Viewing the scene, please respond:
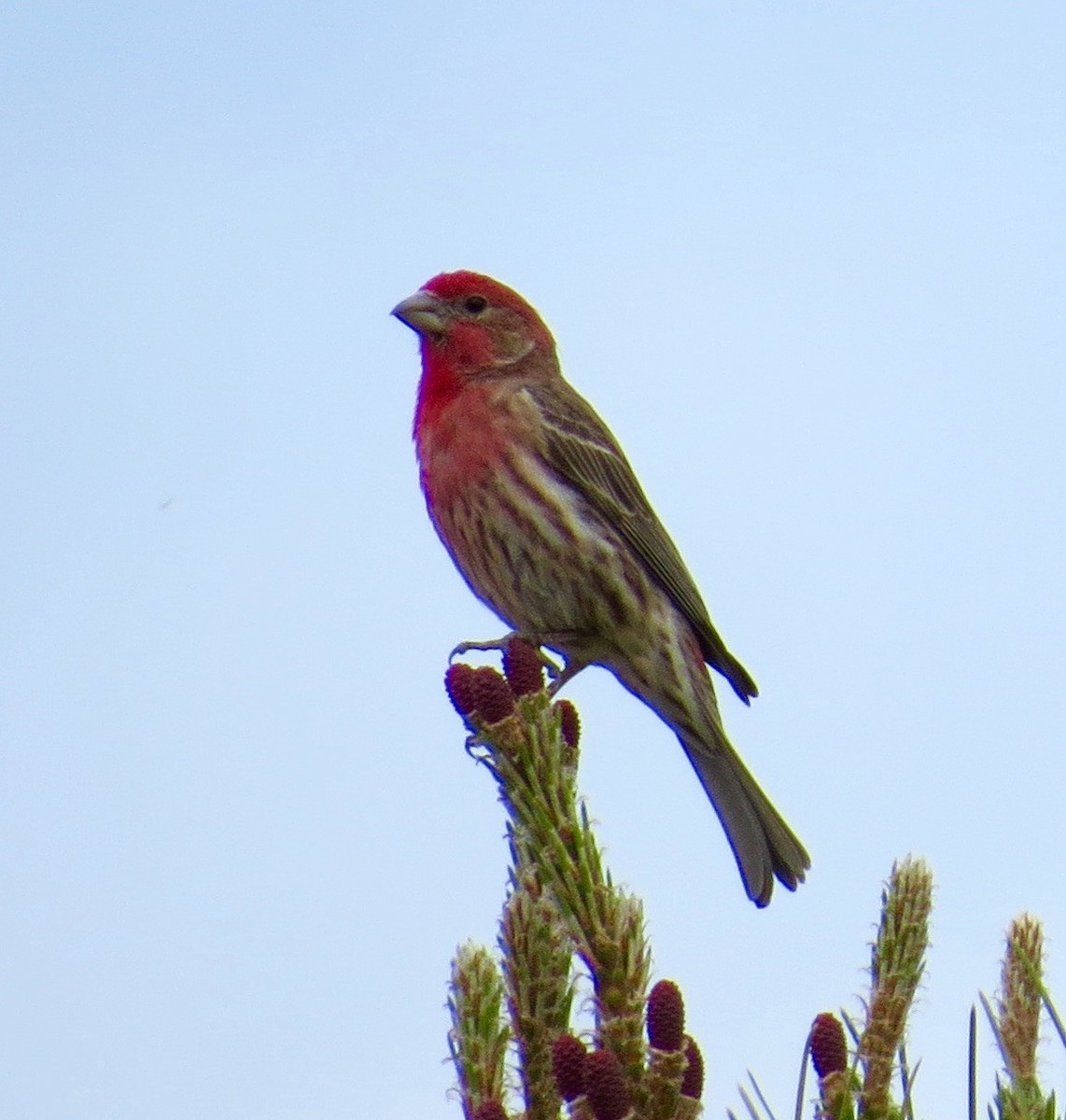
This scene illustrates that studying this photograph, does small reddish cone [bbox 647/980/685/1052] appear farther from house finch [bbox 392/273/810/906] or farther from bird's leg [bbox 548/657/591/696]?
bird's leg [bbox 548/657/591/696]

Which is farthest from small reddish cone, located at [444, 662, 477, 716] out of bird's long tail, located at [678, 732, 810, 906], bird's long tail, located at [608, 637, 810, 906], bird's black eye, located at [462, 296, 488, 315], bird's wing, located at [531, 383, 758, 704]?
bird's black eye, located at [462, 296, 488, 315]

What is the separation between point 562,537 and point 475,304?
132 centimetres

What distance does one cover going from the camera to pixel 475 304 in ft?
23.2

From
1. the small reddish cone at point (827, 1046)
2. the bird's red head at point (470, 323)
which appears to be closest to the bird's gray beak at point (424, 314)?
the bird's red head at point (470, 323)

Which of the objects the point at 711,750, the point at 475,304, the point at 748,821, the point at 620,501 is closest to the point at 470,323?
the point at 475,304

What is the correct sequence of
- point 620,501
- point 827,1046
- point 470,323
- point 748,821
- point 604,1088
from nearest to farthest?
point 604,1088
point 827,1046
point 748,821
point 620,501
point 470,323

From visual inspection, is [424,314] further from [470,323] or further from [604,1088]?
[604,1088]

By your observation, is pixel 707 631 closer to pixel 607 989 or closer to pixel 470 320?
pixel 470 320

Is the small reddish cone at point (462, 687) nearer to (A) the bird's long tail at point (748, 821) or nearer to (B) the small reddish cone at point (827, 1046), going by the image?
(B) the small reddish cone at point (827, 1046)

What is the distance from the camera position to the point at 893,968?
7.88ft

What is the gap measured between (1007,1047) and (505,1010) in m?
0.70

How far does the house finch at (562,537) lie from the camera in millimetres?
6184

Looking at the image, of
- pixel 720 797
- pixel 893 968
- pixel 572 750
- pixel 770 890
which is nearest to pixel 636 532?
pixel 720 797

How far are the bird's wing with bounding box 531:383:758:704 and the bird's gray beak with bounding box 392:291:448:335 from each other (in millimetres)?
495
